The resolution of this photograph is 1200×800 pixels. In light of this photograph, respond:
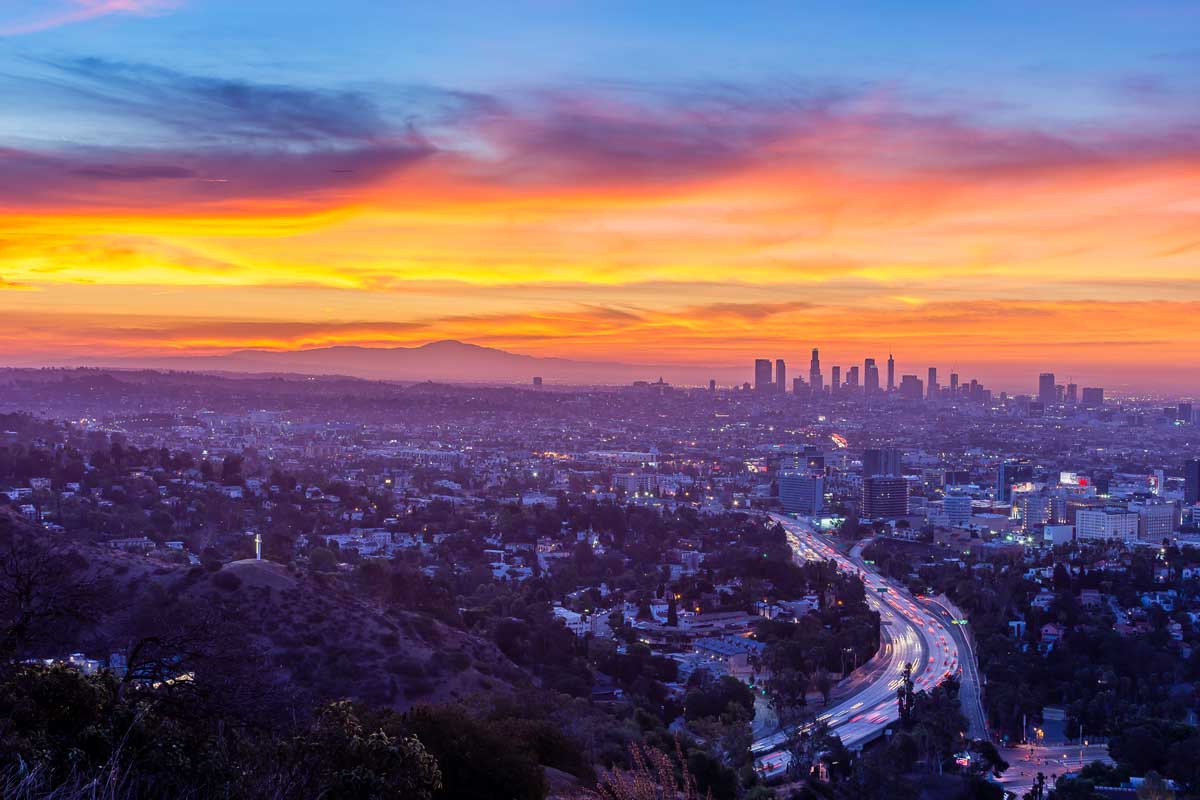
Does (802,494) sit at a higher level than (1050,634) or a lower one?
lower

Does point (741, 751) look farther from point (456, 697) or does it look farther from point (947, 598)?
point (947, 598)

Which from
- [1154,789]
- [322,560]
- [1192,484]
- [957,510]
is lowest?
[957,510]

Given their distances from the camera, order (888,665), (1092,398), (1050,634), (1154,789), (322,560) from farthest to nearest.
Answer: (1092,398) → (1050,634) → (322,560) → (888,665) → (1154,789)

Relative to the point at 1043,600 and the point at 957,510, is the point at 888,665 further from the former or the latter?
the point at 957,510

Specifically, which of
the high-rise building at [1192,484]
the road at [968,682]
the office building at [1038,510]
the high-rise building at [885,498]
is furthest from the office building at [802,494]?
the road at [968,682]

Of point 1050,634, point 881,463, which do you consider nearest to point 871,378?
point 881,463

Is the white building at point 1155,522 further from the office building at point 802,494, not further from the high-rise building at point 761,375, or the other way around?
the high-rise building at point 761,375

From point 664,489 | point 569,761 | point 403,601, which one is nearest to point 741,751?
point 569,761
